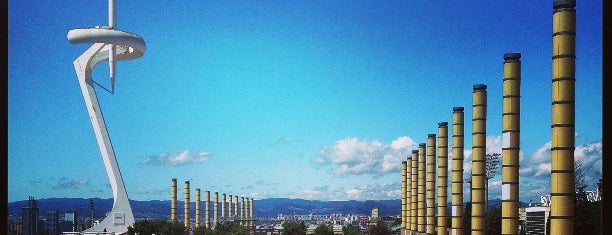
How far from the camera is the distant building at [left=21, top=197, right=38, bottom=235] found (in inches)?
2077

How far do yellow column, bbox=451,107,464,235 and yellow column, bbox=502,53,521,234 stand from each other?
5784 millimetres

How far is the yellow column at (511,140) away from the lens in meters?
16.2

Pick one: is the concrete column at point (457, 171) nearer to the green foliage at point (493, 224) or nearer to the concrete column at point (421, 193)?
the concrete column at point (421, 193)

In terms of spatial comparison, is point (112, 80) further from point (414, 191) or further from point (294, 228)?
point (414, 191)

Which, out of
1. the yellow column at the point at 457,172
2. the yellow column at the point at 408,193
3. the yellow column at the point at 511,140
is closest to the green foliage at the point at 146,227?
the yellow column at the point at 408,193

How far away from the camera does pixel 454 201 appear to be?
23094 millimetres

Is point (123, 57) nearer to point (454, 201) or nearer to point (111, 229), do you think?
point (111, 229)

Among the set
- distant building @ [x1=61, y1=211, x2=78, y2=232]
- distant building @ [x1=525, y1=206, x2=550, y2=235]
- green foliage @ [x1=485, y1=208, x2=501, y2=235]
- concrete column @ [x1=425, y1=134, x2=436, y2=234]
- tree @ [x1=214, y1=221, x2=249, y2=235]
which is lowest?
distant building @ [x1=61, y1=211, x2=78, y2=232]

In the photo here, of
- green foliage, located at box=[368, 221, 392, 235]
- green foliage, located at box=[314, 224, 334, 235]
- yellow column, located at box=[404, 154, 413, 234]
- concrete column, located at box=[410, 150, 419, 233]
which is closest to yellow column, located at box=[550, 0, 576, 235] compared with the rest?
concrete column, located at box=[410, 150, 419, 233]

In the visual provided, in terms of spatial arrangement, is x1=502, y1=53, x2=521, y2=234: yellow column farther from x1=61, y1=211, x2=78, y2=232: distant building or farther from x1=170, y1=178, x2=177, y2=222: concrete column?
x1=61, y1=211, x2=78, y2=232: distant building

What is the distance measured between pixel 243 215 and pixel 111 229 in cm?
4789

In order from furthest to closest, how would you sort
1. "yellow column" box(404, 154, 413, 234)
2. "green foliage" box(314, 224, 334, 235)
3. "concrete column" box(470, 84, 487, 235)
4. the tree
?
"green foliage" box(314, 224, 334, 235) < the tree < "yellow column" box(404, 154, 413, 234) < "concrete column" box(470, 84, 487, 235)
